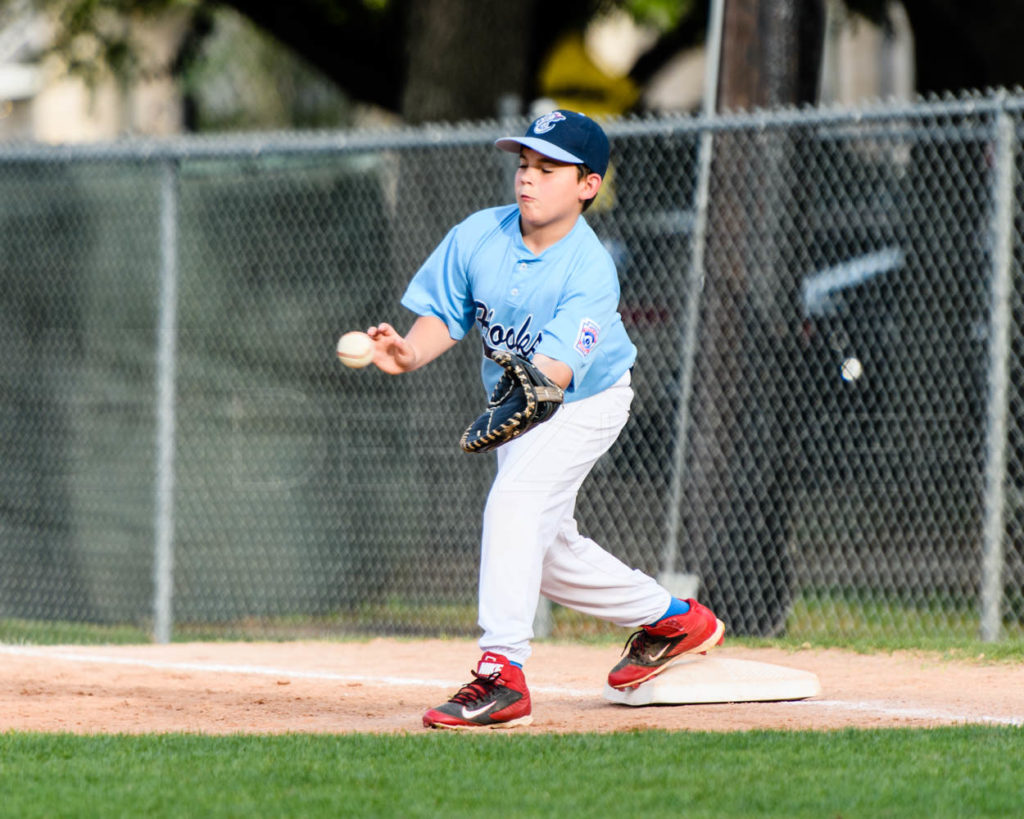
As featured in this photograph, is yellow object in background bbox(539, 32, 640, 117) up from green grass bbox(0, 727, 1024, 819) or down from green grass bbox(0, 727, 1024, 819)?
up

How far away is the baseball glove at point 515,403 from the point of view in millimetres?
4816

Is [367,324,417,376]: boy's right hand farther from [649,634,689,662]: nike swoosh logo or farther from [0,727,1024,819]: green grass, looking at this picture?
[649,634,689,662]: nike swoosh logo

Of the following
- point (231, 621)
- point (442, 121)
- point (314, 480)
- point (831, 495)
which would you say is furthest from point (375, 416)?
point (442, 121)

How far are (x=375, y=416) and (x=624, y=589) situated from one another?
3.27m

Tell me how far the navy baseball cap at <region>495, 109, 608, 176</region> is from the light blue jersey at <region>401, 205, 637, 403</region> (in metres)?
0.24

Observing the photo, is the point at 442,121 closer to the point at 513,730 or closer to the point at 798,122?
the point at 798,122

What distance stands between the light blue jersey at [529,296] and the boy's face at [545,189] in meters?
0.10

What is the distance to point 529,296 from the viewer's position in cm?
512

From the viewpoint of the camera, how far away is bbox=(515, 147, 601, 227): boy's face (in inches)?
202

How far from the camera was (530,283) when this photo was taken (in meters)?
5.13

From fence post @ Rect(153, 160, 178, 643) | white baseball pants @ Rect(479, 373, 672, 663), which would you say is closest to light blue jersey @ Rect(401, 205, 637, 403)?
white baseball pants @ Rect(479, 373, 672, 663)

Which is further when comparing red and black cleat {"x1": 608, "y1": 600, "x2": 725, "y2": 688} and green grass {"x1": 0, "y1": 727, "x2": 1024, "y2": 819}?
red and black cleat {"x1": 608, "y1": 600, "x2": 725, "y2": 688}

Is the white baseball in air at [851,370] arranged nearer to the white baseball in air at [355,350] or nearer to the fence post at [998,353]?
the fence post at [998,353]

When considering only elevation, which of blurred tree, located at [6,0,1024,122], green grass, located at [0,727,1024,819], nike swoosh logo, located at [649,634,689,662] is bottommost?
green grass, located at [0,727,1024,819]
